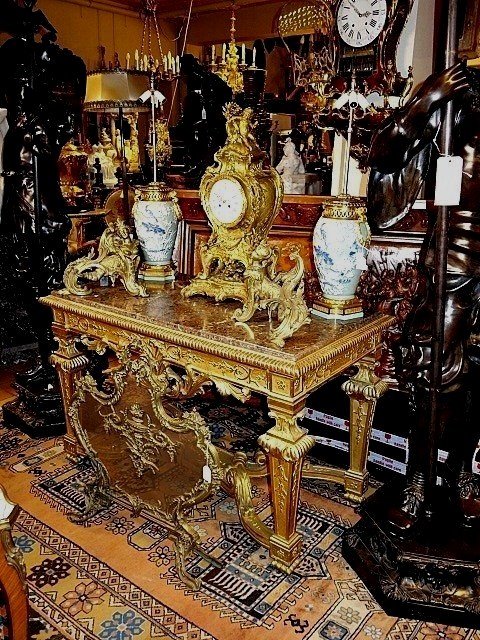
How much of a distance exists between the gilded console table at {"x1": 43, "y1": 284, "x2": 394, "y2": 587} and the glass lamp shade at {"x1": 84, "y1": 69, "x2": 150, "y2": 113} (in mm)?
1339

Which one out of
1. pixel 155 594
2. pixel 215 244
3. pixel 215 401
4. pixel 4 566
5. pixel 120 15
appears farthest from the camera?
pixel 120 15

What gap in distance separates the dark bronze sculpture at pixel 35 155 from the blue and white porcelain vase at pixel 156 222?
899mm

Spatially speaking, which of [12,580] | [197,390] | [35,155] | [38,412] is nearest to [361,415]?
[197,390]

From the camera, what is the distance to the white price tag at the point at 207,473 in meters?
2.04

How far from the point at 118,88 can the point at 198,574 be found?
2.56 meters

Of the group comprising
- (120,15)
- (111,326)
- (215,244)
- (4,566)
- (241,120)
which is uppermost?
(120,15)

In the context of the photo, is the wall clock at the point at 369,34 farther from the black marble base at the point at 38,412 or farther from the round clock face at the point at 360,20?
the black marble base at the point at 38,412

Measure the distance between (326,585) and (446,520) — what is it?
48cm

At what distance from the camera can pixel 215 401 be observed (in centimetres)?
365

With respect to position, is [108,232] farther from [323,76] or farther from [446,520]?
[323,76]

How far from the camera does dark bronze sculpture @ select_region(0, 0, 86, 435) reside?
302 centimetres

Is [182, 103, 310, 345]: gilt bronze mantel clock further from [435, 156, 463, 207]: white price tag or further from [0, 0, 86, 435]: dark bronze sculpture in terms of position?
[0, 0, 86, 435]: dark bronze sculpture

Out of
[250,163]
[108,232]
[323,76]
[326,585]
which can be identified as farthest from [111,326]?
[323,76]

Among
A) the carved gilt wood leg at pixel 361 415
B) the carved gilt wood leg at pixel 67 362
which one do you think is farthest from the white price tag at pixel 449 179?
the carved gilt wood leg at pixel 67 362
